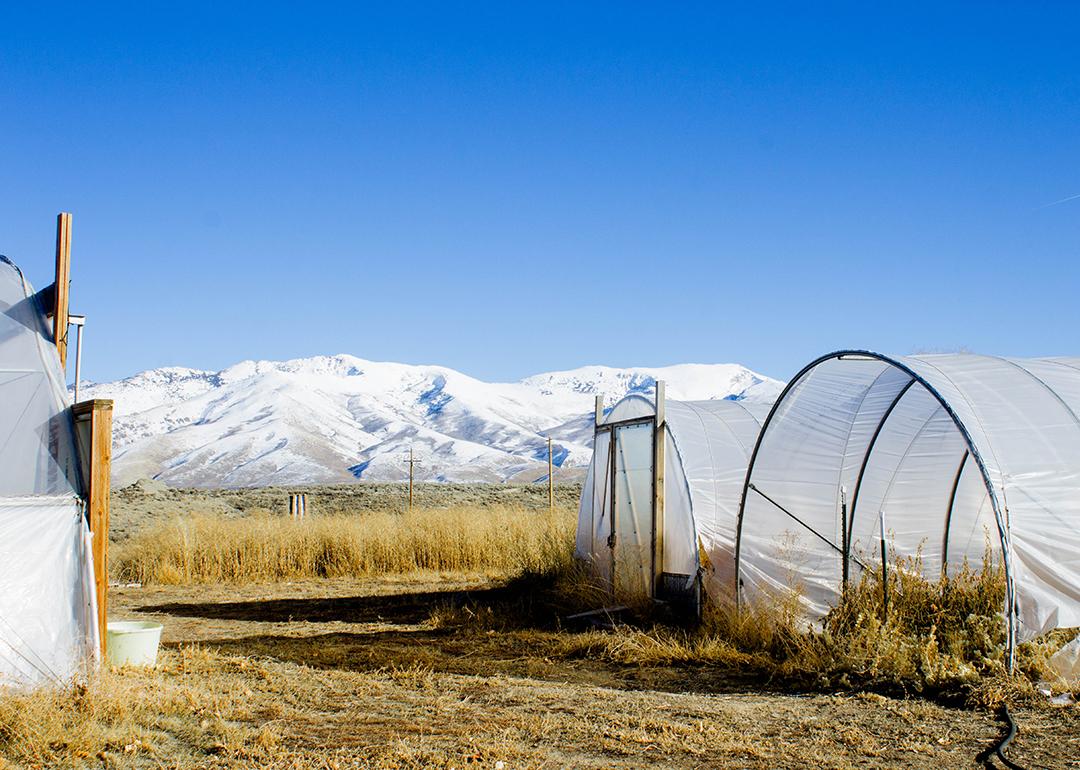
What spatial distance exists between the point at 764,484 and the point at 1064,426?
9.83ft

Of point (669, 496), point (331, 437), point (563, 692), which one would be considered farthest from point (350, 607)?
point (331, 437)

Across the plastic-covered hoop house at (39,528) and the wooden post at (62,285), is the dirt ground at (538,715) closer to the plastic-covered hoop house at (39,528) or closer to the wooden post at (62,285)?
the plastic-covered hoop house at (39,528)

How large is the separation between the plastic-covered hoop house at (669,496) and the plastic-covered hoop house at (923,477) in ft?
2.63

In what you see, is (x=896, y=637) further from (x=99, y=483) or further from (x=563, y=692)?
(x=99, y=483)

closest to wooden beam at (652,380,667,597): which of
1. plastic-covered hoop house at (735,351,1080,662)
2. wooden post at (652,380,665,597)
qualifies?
wooden post at (652,380,665,597)

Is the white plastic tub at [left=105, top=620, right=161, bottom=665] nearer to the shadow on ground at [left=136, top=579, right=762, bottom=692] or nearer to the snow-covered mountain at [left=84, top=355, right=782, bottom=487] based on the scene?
the shadow on ground at [left=136, top=579, right=762, bottom=692]

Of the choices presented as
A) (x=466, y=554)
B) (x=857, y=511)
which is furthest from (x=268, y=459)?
(x=857, y=511)

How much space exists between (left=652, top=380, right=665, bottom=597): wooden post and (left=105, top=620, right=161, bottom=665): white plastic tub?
5.37 m

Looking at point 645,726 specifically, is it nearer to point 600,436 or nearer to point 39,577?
point 39,577

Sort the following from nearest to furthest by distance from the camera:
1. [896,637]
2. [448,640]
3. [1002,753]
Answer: [1002,753]
[896,637]
[448,640]

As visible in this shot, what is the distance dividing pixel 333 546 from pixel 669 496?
7522mm

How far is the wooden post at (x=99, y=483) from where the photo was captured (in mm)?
7016

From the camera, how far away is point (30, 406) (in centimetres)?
732

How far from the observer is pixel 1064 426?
7547mm
